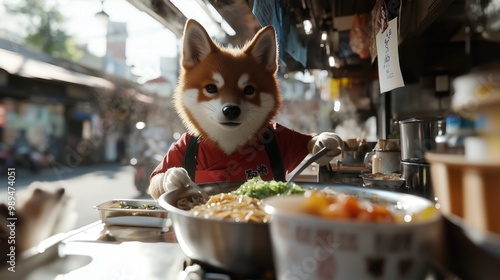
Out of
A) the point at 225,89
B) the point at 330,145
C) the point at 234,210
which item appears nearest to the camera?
the point at 234,210

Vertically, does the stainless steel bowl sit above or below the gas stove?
above

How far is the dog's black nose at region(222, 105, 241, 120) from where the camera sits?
1558mm

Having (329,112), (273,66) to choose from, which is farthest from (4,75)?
(329,112)

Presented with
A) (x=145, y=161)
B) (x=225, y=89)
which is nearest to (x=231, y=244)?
(x=225, y=89)

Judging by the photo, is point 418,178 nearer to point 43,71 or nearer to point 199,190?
point 199,190

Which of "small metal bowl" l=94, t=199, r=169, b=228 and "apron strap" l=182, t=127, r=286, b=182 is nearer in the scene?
"small metal bowl" l=94, t=199, r=169, b=228

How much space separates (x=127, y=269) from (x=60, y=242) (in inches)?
10.2

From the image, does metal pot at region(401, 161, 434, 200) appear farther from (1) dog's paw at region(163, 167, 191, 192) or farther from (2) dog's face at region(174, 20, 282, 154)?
(1) dog's paw at region(163, 167, 191, 192)

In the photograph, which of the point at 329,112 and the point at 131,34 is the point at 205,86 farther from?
the point at 329,112

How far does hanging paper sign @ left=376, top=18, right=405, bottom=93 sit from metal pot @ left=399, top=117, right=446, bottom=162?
0.32 metres

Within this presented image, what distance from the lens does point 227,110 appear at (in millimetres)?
1557

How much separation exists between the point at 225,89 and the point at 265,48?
1.19 ft

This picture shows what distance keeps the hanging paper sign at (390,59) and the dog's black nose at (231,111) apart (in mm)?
906

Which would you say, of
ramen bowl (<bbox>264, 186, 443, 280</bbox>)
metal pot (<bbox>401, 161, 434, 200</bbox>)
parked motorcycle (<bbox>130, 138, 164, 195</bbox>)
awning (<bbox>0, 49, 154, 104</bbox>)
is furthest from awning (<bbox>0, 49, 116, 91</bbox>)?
parked motorcycle (<bbox>130, 138, 164, 195</bbox>)
